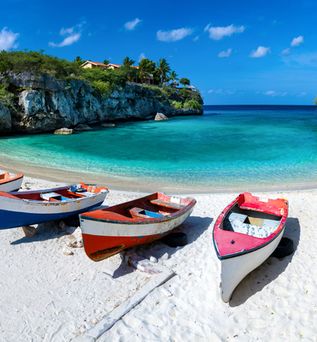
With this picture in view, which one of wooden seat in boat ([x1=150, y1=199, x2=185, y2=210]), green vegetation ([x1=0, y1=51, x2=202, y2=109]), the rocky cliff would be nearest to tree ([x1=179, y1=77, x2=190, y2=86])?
green vegetation ([x1=0, y1=51, x2=202, y2=109])

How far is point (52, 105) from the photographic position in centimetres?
3738

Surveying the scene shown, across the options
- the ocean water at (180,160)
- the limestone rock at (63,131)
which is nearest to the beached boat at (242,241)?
the ocean water at (180,160)

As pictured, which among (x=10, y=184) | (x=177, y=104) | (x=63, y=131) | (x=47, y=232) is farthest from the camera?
(x=177, y=104)

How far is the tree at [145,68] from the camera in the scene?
7234cm

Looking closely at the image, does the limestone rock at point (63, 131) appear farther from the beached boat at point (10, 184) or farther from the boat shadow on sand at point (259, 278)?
the boat shadow on sand at point (259, 278)

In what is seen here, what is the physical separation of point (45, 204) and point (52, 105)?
32.0m

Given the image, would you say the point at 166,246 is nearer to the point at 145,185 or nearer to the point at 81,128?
the point at 145,185

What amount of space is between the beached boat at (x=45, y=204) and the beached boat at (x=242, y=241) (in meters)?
4.48

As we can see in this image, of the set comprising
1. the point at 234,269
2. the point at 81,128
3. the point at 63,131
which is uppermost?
the point at 81,128

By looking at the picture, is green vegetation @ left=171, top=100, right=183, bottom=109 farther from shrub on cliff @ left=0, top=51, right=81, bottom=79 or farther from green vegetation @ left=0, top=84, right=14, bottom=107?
green vegetation @ left=0, top=84, right=14, bottom=107

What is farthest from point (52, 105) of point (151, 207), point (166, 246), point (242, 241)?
point (242, 241)

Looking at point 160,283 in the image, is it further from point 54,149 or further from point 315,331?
point 54,149

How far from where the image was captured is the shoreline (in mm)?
13734

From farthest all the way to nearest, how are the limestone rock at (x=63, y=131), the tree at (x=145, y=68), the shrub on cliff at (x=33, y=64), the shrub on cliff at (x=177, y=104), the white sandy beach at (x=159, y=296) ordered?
the shrub on cliff at (x=177, y=104)
the tree at (x=145, y=68)
the limestone rock at (x=63, y=131)
the shrub on cliff at (x=33, y=64)
the white sandy beach at (x=159, y=296)
